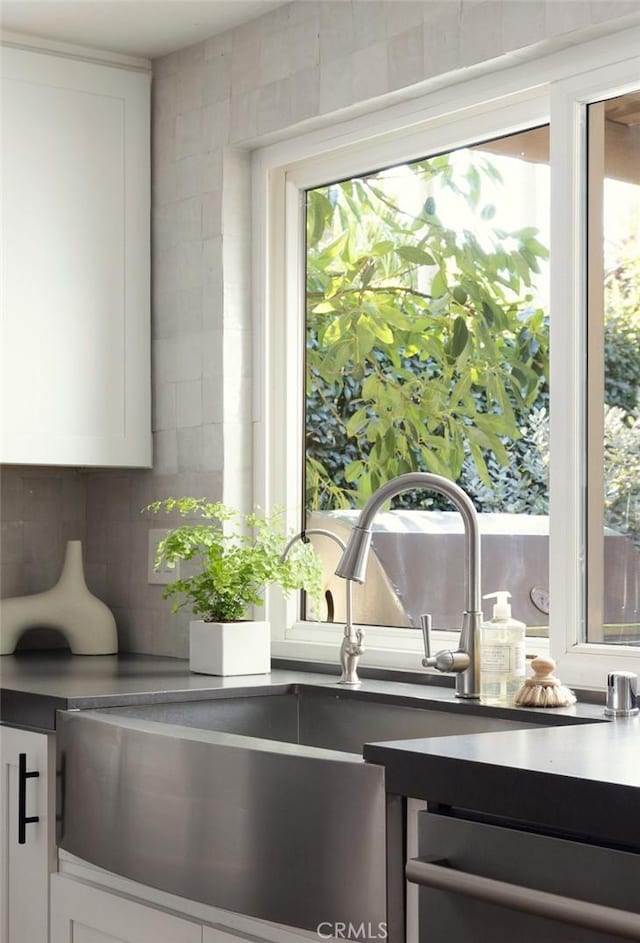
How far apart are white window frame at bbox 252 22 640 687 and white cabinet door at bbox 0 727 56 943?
68 centimetres

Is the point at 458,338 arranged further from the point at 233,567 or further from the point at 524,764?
the point at 524,764

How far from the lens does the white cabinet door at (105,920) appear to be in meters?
1.89

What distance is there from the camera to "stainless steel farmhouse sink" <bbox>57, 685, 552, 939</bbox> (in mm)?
1585

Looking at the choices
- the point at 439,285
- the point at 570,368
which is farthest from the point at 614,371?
the point at 439,285

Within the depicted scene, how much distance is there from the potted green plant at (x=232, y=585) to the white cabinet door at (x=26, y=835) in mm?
420

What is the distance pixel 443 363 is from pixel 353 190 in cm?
47

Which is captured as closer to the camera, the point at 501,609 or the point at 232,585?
the point at 501,609

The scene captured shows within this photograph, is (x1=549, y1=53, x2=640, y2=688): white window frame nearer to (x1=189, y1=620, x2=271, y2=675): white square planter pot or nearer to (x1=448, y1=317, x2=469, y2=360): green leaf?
(x1=448, y1=317, x2=469, y2=360): green leaf

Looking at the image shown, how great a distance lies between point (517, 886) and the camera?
1.32 metres

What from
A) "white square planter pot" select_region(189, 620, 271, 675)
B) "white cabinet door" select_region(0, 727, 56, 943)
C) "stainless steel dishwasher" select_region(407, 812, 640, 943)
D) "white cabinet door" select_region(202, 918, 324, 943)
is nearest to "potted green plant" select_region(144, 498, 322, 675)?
"white square planter pot" select_region(189, 620, 271, 675)

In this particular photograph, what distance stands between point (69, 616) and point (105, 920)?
3.68 ft
